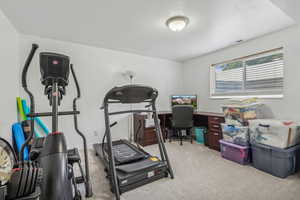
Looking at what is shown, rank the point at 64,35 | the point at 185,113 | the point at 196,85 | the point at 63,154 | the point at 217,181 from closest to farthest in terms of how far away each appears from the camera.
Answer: the point at 63,154 → the point at 217,181 → the point at 64,35 → the point at 185,113 → the point at 196,85

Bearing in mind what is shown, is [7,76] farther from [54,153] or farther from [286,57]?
[286,57]

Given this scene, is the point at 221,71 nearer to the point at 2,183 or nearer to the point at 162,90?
the point at 162,90

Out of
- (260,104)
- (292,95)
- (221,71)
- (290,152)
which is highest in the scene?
(221,71)

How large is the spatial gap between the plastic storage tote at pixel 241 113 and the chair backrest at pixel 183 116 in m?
0.84

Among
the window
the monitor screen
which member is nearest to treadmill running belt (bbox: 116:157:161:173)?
the monitor screen

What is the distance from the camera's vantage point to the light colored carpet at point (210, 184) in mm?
1573

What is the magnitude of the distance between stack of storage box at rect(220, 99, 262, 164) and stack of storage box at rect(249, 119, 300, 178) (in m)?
0.14

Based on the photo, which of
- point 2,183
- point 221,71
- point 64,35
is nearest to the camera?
point 2,183

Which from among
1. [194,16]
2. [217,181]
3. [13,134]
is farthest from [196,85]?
[13,134]

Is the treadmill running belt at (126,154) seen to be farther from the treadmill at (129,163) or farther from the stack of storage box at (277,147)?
the stack of storage box at (277,147)

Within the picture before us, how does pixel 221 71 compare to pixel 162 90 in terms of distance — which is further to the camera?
pixel 162 90

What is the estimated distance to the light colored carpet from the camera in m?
1.57

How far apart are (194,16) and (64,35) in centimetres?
237

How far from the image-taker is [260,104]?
104 inches
